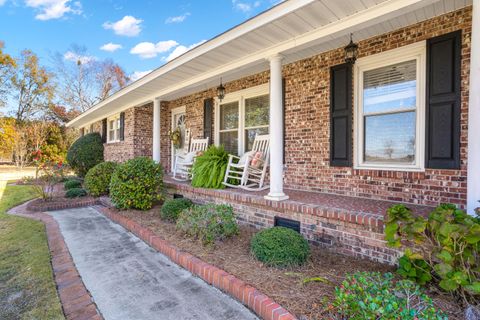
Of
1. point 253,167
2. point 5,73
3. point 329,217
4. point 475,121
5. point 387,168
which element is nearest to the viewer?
point 475,121

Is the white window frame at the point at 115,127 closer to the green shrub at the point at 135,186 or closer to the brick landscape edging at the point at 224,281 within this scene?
the green shrub at the point at 135,186

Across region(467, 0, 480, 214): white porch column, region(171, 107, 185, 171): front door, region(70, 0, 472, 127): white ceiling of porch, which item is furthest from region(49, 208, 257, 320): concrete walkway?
region(171, 107, 185, 171): front door

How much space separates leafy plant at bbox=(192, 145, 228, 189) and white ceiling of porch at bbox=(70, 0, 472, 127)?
147 cm

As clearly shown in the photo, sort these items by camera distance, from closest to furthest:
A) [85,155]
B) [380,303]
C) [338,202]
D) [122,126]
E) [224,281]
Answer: [380,303] < [224,281] < [338,202] < [122,126] < [85,155]

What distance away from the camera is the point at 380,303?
167 cm

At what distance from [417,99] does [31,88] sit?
26892 millimetres

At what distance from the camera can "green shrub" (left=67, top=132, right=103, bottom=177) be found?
1028cm

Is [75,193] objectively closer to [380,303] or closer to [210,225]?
[210,225]

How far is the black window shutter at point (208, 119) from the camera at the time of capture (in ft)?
22.2

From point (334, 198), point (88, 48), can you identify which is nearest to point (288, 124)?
point (334, 198)

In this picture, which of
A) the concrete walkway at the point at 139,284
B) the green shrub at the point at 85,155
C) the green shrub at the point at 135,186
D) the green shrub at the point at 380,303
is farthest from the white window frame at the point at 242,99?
the green shrub at the point at 85,155

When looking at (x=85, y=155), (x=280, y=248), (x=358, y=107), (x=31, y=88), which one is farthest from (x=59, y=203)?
(x=31, y=88)

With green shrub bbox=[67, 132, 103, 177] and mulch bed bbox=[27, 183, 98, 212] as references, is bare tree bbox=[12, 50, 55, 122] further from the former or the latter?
mulch bed bbox=[27, 183, 98, 212]

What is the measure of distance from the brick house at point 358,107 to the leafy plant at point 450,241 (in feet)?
1.62
